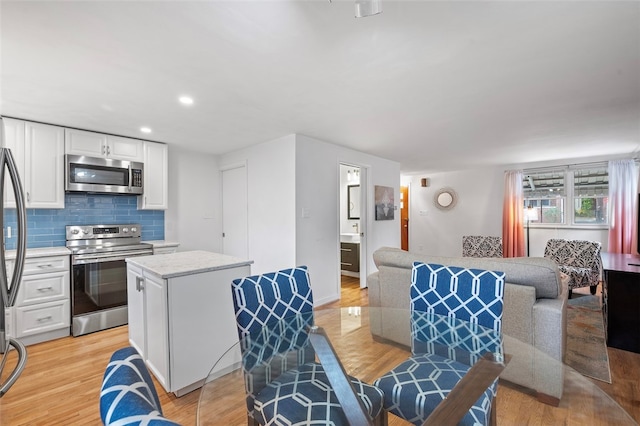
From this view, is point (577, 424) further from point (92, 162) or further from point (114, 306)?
point (92, 162)

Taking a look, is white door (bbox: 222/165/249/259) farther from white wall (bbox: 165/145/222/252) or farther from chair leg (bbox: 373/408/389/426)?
chair leg (bbox: 373/408/389/426)

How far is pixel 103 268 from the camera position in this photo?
10.4 feet

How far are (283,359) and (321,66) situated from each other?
1.82 meters

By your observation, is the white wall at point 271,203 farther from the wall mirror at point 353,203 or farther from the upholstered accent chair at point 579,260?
the upholstered accent chair at point 579,260

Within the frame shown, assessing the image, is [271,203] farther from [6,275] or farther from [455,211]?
[455,211]

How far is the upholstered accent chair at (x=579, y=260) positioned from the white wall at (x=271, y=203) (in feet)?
12.1

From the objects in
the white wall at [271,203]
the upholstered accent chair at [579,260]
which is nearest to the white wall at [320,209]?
the white wall at [271,203]

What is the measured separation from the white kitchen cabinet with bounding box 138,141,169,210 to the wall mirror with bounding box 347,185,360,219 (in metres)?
3.47

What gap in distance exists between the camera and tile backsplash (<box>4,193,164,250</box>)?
125 inches

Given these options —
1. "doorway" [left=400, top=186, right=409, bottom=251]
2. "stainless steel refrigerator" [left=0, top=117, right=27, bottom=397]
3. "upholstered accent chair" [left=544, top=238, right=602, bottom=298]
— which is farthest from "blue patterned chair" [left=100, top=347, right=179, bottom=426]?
"doorway" [left=400, top=186, right=409, bottom=251]

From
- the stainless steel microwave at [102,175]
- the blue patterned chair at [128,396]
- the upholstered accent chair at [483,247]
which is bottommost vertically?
the upholstered accent chair at [483,247]

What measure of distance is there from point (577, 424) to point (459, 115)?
2.56 metres

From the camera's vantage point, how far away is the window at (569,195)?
5262mm

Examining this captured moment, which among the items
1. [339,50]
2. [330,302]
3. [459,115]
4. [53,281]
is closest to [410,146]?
[459,115]
